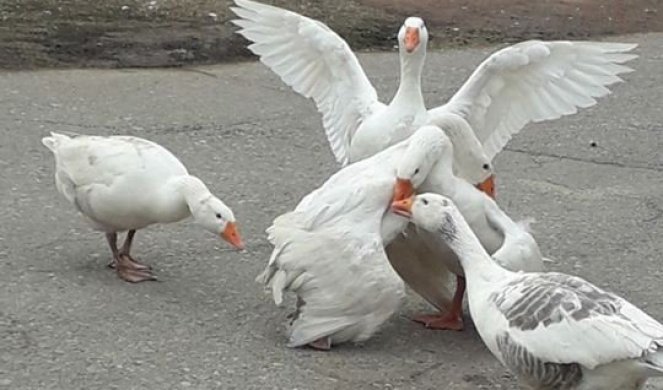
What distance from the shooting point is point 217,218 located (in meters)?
5.35

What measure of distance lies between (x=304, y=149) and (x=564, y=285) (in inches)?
142

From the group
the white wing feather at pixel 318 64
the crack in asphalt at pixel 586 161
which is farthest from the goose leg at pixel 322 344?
the crack in asphalt at pixel 586 161

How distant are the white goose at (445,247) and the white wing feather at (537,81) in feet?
2.52

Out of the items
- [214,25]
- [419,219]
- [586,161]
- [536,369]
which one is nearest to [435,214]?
[419,219]

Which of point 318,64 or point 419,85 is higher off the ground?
point 419,85

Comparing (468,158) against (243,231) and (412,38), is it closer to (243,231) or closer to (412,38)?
(412,38)

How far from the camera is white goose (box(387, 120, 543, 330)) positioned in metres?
5.11

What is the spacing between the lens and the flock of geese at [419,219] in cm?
432

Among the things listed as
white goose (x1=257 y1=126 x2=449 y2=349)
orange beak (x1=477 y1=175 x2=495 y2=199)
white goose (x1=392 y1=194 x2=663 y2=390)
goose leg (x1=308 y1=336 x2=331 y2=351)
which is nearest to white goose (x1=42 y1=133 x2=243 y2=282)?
white goose (x1=257 y1=126 x2=449 y2=349)

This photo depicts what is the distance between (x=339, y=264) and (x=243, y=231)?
5.04 ft

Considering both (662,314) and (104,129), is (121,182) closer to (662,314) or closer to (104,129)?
(662,314)

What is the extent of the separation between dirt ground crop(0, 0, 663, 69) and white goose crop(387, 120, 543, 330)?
15.5ft

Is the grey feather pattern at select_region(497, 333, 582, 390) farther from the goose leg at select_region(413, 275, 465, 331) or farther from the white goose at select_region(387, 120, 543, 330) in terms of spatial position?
the goose leg at select_region(413, 275, 465, 331)

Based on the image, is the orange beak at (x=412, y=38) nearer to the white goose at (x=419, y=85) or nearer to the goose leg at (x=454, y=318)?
the white goose at (x=419, y=85)
